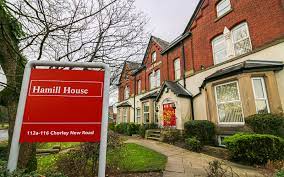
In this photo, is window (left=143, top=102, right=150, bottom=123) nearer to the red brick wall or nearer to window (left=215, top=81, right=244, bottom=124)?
the red brick wall

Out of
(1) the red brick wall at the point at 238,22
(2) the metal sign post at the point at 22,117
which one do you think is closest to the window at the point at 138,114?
(1) the red brick wall at the point at 238,22

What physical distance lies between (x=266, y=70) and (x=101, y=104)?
9.24 meters

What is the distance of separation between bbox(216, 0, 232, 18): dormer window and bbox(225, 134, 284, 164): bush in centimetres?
883

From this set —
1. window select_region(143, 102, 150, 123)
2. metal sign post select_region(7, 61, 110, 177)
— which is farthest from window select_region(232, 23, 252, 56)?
window select_region(143, 102, 150, 123)

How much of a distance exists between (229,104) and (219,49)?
436cm

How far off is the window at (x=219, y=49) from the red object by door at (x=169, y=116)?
4.82 m

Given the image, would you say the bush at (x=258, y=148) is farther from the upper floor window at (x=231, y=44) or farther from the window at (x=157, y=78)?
the window at (x=157, y=78)

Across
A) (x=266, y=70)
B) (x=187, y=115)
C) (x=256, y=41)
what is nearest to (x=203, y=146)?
(x=187, y=115)

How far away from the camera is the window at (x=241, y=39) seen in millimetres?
10747

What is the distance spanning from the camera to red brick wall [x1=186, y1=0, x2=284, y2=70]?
9.40 metres

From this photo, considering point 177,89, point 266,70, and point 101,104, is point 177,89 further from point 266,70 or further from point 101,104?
point 101,104

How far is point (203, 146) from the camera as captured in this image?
9.71 metres

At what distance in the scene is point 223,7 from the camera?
1272 centimetres

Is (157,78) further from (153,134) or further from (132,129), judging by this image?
(153,134)
